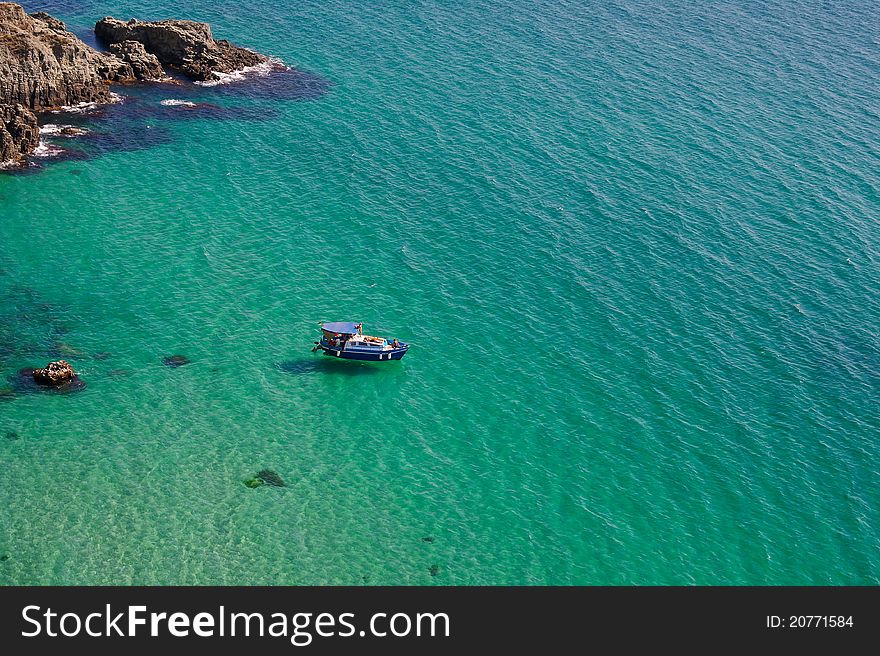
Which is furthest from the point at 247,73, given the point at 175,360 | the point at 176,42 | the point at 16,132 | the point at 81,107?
the point at 175,360

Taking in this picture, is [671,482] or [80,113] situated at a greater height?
[80,113]

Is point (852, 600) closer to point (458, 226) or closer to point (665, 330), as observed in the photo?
point (665, 330)

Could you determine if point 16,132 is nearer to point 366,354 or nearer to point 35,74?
point 35,74

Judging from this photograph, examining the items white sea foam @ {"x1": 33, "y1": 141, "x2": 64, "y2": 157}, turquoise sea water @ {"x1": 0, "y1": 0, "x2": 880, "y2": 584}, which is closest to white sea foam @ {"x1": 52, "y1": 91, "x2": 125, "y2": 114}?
turquoise sea water @ {"x1": 0, "y1": 0, "x2": 880, "y2": 584}

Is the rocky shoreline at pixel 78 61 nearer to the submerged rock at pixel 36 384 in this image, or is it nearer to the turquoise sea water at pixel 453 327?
the turquoise sea water at pixel 453 327

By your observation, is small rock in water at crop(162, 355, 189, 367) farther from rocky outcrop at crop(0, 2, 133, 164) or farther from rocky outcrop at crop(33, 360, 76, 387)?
rocky outcrop at crop(0, 2, 133, 164)

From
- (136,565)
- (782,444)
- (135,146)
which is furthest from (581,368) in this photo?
(135,146)

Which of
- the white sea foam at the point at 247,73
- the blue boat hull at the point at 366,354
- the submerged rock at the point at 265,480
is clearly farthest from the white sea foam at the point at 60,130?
the submerged rock at the point at 265,480
